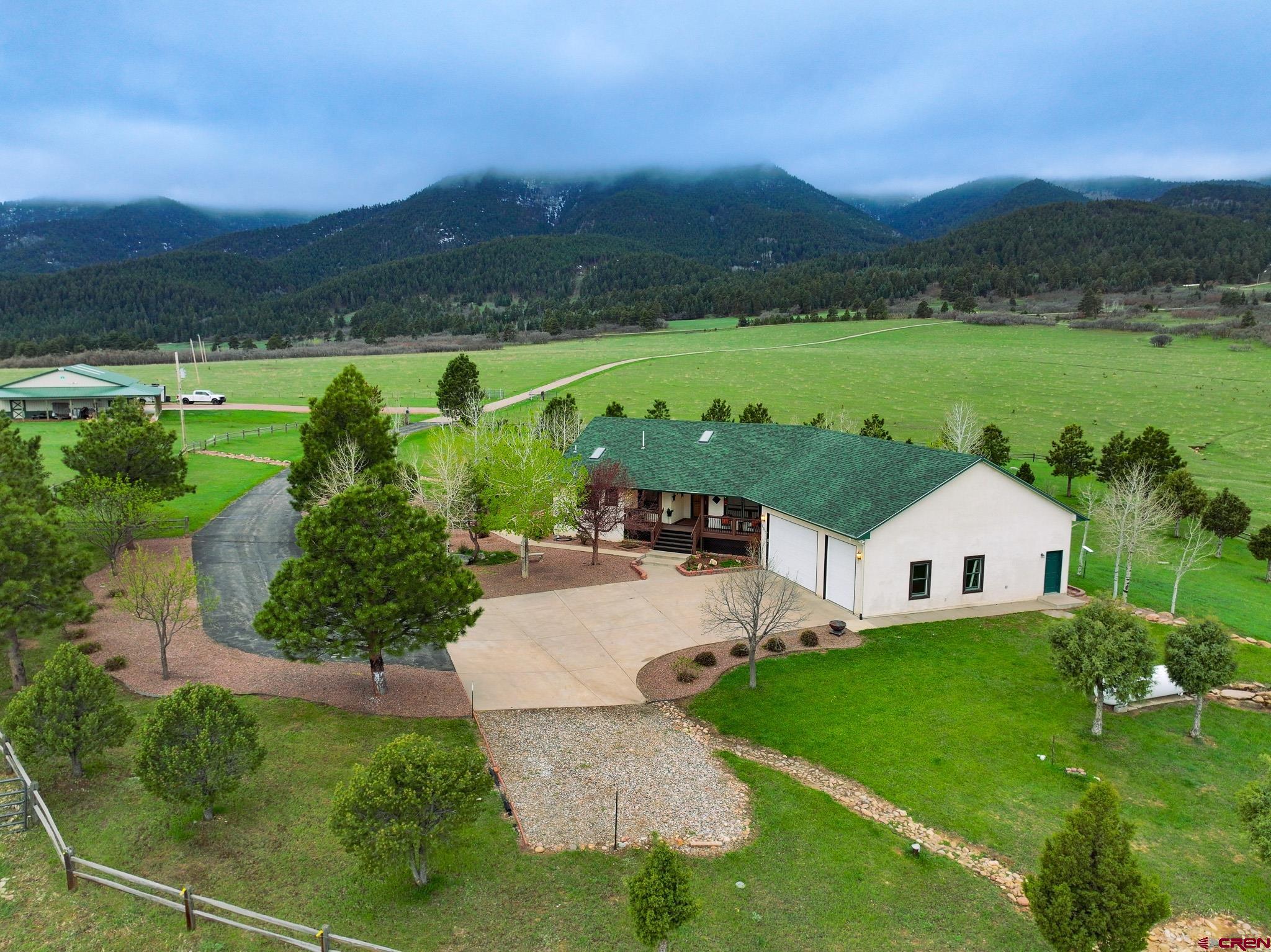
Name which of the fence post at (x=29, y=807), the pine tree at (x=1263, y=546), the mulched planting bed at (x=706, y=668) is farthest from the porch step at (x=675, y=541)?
the fence post at (x=29, y=807)

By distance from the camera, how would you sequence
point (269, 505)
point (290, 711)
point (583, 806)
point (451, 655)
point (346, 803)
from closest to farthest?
point (346, 803) → point (583, 806) → point (290, 711) → point (451, 655) → point (269, 505)

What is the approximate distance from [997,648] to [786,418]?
43.5 meters

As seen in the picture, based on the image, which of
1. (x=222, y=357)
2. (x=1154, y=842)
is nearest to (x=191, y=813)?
(x=1154, y=842)

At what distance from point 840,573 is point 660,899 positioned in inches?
796

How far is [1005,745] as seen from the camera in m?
18.3

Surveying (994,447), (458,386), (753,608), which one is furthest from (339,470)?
(994,447)

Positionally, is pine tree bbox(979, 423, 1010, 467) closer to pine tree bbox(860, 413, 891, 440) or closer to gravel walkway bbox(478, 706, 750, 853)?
pine tree bbox(860, 413, 891, 440)

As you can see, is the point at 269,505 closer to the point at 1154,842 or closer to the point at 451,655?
the point at 451,655

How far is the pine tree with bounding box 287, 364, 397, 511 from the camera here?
38.6 metres

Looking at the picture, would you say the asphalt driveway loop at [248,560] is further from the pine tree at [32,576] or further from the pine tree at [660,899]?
the pine tree at [660,899]

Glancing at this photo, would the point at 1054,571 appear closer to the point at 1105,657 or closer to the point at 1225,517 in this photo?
the point at 1105,657

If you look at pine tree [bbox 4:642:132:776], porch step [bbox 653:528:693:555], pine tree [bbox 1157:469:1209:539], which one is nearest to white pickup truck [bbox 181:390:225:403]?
porch step [bbox 653:528:693:555]

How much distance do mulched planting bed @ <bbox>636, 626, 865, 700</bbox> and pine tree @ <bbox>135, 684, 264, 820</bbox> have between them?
1054cm

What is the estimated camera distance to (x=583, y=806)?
51.1 ft
